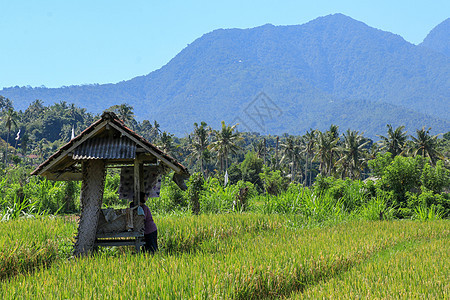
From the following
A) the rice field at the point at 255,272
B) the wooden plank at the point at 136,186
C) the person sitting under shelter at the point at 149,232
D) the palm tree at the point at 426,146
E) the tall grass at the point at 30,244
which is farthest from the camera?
the palm tree at the point at 426,146

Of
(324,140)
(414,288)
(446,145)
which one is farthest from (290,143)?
(414,288)

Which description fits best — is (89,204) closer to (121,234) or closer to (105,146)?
(121,234)

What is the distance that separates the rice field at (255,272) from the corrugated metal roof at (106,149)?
232 cm

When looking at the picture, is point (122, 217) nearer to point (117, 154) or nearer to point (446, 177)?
point (117, 154)

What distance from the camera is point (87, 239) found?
9.57 metres

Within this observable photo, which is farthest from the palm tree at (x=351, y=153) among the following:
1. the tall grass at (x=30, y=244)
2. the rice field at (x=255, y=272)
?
the tall grass at (x=30, y=244)

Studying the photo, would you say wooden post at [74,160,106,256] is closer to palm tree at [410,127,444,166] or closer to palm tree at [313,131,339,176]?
palm tree at [410,127,444,166]

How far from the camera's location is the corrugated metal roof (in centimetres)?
938

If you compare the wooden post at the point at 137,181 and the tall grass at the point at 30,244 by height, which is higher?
the wooden post at the point at 137,181

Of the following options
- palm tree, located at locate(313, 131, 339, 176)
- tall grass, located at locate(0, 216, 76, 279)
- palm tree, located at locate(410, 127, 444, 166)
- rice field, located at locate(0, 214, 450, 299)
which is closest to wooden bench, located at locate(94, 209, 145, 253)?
rice field, located at locate(0, 214, 450, 299)

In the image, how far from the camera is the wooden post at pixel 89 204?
31.3 ft

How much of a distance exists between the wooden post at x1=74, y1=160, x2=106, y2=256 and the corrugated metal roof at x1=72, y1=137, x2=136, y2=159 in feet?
1.55

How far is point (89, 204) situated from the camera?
9.74 meters

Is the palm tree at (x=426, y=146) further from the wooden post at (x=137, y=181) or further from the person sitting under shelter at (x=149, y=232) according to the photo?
the person sitting under shelter at (x=149, y=232)
